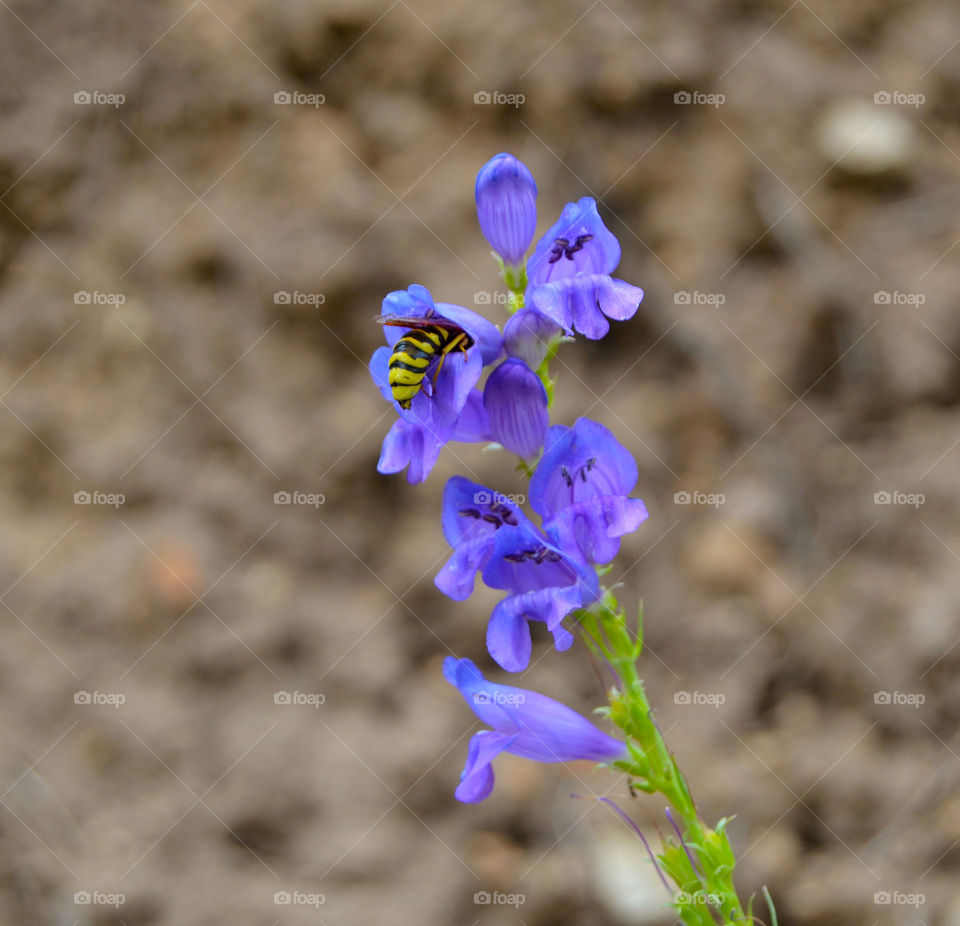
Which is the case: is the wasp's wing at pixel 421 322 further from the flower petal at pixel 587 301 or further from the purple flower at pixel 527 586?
the purple flower at pixel 527 586

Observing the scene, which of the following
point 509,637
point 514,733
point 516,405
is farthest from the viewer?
point 514,733

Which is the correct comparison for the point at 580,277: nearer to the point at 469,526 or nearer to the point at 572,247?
the point at 572,247

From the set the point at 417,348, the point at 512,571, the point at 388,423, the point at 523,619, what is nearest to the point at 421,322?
the point at 417,348

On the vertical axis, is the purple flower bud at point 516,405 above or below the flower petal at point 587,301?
below

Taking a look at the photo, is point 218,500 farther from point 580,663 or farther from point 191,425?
point 580,663

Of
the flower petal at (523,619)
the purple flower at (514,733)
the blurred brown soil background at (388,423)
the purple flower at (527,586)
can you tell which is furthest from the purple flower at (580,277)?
the blurred brown soil background at (388,423)

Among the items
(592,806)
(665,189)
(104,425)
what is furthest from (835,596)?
(104,425)
